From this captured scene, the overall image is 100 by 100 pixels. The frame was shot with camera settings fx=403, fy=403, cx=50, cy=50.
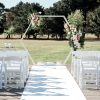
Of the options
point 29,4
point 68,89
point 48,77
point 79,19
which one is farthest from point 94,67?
point 29,4

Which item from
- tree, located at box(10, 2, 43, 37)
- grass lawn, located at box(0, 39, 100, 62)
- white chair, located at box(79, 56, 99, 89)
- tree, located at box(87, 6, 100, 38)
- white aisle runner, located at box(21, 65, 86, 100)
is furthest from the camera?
tree, located at box(10, 2, 43, 37)

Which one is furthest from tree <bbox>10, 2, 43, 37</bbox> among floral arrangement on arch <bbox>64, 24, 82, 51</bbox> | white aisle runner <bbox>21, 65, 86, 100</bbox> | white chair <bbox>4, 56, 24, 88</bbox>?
white chair <bbox>4, 56, 24, 88</bbox>

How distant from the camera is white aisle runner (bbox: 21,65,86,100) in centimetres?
944

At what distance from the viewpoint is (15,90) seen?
1073 centimetres

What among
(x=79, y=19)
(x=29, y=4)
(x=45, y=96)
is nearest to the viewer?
(x=45, y=96)

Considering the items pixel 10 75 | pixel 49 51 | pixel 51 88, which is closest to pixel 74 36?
pixel 10 75

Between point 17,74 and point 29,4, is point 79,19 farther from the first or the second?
point 17,74

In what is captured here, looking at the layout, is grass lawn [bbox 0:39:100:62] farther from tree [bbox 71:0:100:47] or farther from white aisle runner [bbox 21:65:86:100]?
tree [bbox 71:0:100:47]

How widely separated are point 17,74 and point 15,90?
6.90 ft

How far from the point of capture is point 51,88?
10.9m

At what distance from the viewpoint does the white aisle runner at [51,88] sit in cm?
944

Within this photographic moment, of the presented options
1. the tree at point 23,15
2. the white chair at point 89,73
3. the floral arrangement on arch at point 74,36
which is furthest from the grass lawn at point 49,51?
the tree at point 23,15

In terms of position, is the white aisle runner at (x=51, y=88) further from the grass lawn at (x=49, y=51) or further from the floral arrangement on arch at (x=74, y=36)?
the grass lawn at (x=49, y=51)

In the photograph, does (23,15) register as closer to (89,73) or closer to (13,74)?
(13,74)
